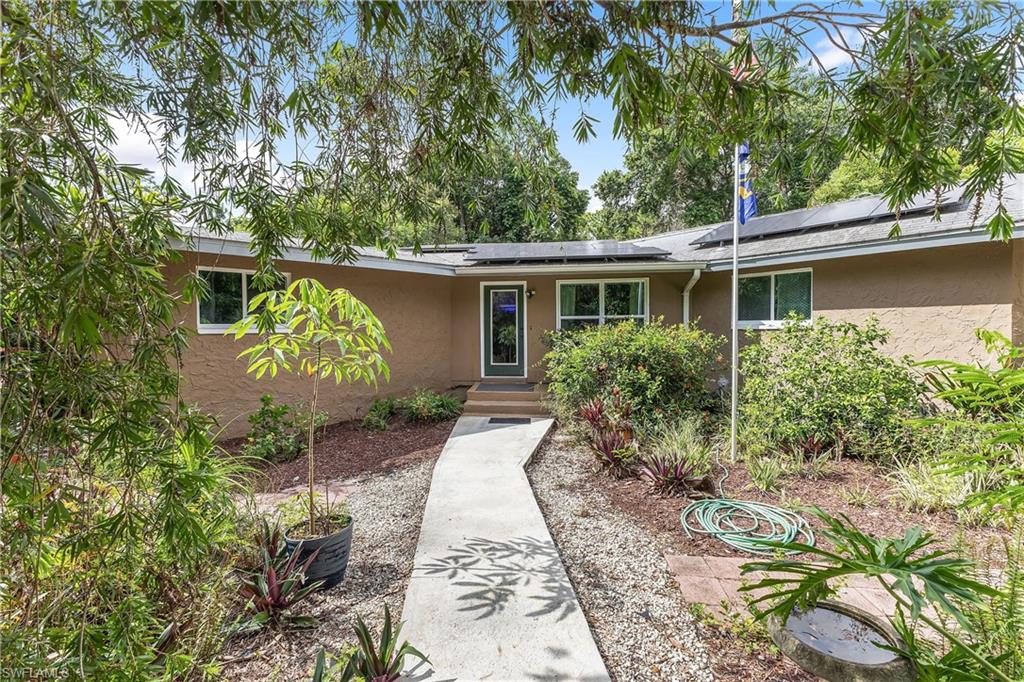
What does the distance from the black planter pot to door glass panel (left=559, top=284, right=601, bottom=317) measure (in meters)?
7.79

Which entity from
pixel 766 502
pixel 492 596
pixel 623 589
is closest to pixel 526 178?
pixel 492 596

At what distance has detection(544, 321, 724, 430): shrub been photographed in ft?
22.6

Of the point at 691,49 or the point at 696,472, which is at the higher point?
the point at 691,49

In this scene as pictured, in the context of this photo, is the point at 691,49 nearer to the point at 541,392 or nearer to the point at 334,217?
the point at 334,217

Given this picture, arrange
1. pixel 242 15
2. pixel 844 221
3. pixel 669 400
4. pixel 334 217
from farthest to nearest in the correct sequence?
pixel 844 221, pixel 669 400, pixel 334 217, pixel 242 15

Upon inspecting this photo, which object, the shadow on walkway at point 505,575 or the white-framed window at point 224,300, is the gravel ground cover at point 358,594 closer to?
the shadow on walkway at point 505,575

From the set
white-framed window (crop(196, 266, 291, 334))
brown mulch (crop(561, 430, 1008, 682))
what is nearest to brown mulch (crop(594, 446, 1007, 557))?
brown mulch (crop(561, 430, 1008, 682))

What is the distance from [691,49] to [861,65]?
84cm

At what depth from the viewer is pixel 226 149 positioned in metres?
2.38

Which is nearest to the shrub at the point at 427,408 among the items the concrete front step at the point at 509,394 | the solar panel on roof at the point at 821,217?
the concrete front step at the point at 509,394

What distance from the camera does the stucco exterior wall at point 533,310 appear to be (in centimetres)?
1027

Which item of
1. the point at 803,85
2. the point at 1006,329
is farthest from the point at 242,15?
the point at 1006,329

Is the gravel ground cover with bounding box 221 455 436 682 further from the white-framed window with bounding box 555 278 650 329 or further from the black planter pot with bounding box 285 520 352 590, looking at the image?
the white-framed window with bounding box 555 278 650 329

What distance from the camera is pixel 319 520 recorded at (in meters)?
3.67
